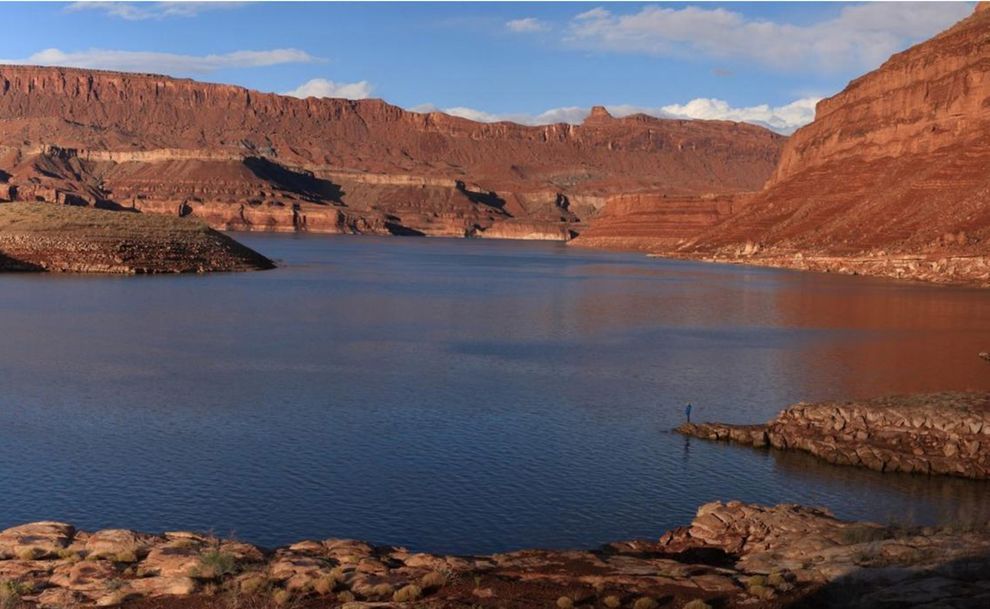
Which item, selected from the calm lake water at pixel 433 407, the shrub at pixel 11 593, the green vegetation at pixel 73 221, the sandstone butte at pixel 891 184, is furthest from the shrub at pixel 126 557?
the sandstone butte at pixel 891 184

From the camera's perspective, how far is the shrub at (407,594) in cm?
1633

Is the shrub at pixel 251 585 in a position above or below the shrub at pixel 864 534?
below

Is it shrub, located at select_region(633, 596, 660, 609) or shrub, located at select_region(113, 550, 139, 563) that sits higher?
shrub, located at select_region(633, 596, 660, 609)

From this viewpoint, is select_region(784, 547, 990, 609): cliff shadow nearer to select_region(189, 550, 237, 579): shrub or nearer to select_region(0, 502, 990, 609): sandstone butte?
select_region(0, 502, 990, 609): sandstone butte

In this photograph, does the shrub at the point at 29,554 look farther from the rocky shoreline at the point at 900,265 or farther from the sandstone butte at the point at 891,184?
the sandstone butte at the point at 891,184

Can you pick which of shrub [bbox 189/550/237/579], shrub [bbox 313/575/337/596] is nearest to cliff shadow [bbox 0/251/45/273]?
shrub [bbox 189/550/237/579]

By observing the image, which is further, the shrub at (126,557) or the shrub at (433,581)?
the shrub at (126,557)

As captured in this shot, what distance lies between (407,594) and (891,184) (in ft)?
414

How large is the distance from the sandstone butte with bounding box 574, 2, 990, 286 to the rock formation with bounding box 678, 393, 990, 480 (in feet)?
232

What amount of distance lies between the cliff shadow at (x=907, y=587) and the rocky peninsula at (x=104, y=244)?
8425 centimetres

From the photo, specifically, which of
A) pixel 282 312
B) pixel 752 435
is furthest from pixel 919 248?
pixel 752 435

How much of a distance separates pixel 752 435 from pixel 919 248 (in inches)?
3327

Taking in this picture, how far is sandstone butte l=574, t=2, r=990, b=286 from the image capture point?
352 feet

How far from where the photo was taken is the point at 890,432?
29.2 metres
